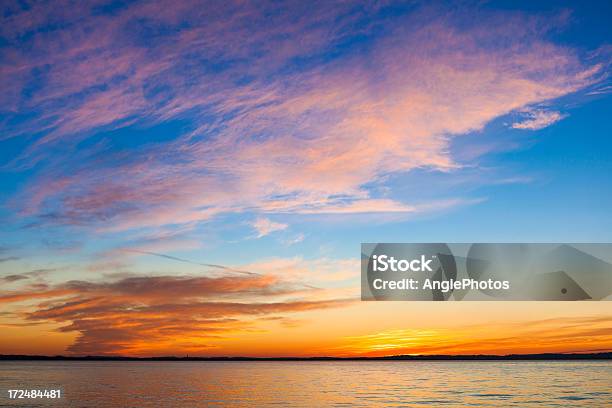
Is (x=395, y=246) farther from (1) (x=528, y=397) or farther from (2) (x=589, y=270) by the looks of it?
(1) (x=528, y=397)

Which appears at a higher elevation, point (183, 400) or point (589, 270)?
point (589, 270)

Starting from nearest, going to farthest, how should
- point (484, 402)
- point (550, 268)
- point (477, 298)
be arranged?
point (477, 298), point (550, 268), point (484, 402)

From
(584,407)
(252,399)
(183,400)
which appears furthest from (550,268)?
(183,400)

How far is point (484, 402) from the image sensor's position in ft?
237

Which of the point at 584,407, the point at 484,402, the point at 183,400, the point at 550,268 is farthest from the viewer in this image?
the point at 183,400

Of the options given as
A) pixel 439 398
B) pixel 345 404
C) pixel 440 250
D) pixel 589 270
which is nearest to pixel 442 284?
pixel 440 250

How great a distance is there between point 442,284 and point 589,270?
17.0m

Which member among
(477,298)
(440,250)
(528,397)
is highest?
(440,250)

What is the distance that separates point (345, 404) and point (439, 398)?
16.0 m

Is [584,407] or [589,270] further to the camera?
[584,407]

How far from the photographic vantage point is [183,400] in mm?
77875

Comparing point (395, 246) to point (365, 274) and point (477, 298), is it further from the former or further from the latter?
point (477, 298)

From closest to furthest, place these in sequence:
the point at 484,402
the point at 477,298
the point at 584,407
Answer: the point at 477,298 < the point at 584,407 < the point at 484,402

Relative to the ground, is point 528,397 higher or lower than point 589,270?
lower
